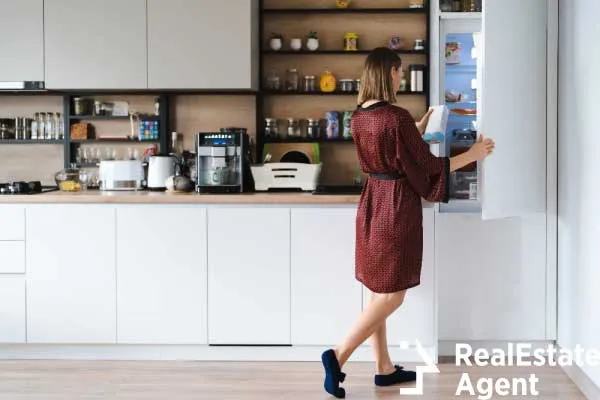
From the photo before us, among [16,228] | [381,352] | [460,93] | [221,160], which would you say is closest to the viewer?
[381,352]

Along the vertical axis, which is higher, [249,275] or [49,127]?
[49,127]

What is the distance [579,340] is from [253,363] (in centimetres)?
155

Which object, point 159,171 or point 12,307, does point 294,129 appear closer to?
point 159,171

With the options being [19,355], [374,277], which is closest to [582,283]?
[374,277]

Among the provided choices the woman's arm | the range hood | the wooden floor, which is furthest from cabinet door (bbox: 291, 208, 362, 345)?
the range hood

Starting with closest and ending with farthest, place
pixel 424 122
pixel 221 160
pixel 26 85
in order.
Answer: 1. pixel 424 122
2. pixel 221 160
3. pixel 26 85

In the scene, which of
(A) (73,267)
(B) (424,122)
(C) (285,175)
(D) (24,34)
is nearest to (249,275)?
(C) (285,175)

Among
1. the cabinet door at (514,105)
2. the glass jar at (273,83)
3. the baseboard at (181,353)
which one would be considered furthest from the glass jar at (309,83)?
the baseboard at (181,353)

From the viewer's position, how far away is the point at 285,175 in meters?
4.47

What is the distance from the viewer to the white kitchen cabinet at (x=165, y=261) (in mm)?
4168

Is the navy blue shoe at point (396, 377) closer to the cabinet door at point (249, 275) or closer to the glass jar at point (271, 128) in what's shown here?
the cabinet door at point (249, 275)

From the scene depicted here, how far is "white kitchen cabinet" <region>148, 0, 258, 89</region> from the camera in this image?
4.56 meters

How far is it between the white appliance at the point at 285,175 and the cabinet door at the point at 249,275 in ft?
1.14

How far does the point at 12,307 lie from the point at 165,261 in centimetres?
82
